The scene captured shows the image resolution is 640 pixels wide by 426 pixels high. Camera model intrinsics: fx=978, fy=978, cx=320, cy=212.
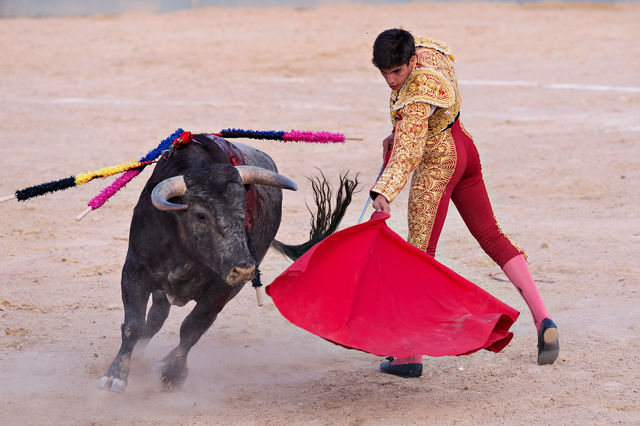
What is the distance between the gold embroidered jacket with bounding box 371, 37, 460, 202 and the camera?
4195 millimetres

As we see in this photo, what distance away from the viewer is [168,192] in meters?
4.20

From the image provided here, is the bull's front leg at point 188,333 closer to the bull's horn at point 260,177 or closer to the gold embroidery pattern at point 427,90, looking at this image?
the bull's horn at point 260,177

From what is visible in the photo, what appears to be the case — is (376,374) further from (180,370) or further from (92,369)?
(92,369)

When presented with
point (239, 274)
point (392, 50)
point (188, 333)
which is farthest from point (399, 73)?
point (188, 333)

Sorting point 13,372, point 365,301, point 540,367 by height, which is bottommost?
point 13,372

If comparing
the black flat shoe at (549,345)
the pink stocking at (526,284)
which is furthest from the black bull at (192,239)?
the black flat shoe at (549,345)

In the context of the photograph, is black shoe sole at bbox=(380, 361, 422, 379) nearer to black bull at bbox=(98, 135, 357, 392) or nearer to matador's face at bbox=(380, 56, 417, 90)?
black bull at bbox=(98, 135, 357, 392)

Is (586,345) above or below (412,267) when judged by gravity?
below

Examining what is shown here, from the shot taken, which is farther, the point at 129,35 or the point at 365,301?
→ the point at 129,35

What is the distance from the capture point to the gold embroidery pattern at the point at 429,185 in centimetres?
444

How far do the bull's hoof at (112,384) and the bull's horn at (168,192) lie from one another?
89 centimetres

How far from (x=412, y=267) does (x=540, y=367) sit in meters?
0.91

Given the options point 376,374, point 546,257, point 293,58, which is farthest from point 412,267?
point 293,58

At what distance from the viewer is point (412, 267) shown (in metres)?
4.36
